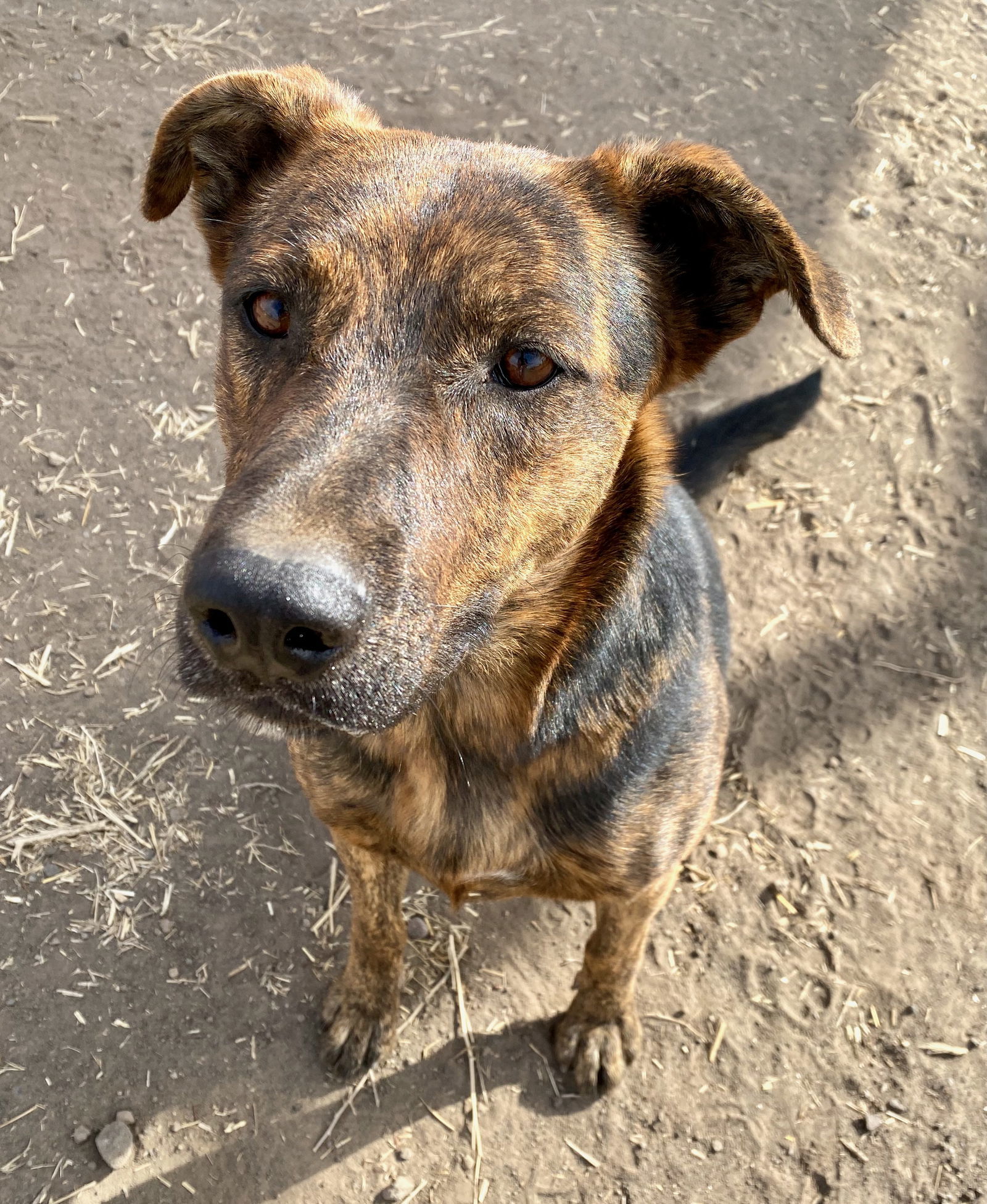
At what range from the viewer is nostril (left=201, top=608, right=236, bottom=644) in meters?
1.99

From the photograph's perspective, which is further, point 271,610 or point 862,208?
point 862,208

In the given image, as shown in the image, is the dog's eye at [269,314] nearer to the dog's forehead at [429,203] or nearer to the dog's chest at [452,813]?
the dog's forehead at [429,203]

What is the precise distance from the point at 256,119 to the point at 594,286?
120 centimetres

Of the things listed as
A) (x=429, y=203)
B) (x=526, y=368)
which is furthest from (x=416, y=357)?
(x=429, y=203)

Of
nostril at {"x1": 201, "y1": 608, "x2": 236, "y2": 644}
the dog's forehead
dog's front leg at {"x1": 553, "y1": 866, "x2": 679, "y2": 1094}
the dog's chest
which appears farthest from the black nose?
dog's front leg at {"x1": 553, "y1": 866, "x2": 679, "y2": 1094}

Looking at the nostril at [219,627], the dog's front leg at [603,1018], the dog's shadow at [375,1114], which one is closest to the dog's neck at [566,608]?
the nostril at [219,627]

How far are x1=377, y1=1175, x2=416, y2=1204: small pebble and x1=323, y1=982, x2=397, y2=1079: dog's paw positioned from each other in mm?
390

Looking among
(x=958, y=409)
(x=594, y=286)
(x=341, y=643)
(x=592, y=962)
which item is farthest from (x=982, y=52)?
(x=341, y=643)

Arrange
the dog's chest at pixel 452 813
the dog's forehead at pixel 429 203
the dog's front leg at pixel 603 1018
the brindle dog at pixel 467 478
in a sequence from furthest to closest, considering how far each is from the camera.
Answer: the dog's front leg at pixel 603 1018 < the dog's chest at pixel 452 813 < the dog's forehead at pixel 429 203 < the brindle dog at pixel 467 478

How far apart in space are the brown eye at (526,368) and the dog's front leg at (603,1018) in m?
1.97

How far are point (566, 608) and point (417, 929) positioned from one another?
194 centimetres

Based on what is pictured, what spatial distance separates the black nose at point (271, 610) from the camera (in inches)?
73.8

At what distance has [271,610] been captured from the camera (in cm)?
188

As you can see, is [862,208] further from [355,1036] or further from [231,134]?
[355,1036]
